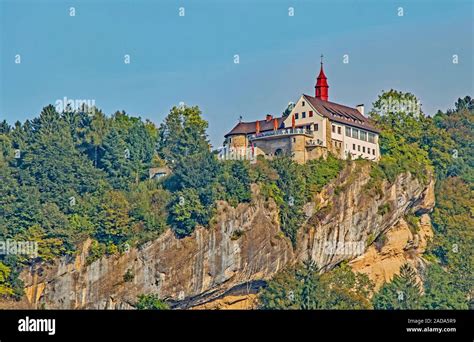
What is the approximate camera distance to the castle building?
56.8 meters

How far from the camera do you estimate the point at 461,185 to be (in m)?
67.8

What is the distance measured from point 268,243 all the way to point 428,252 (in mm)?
13410

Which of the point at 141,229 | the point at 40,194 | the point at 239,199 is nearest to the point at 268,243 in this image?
the point at 239,199

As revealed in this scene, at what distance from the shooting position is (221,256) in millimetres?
52406

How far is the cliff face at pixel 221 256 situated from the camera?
163 ft

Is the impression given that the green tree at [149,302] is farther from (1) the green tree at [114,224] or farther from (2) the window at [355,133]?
(2) the window at [355,133]

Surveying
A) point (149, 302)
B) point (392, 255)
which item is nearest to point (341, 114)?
point (392, 255)

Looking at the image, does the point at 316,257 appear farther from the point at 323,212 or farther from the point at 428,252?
the point at 428,252

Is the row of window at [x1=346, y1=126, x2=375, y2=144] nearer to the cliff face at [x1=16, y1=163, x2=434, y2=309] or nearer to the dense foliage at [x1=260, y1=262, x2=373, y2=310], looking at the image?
the cliff face at [x1=16, y1=163, x2=434, y2=309]

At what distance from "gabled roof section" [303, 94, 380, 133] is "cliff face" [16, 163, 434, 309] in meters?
2.93

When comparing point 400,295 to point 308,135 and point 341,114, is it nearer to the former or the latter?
point 308,135

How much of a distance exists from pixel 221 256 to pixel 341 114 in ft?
38.2

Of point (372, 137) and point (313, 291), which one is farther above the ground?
point (372, 137)
